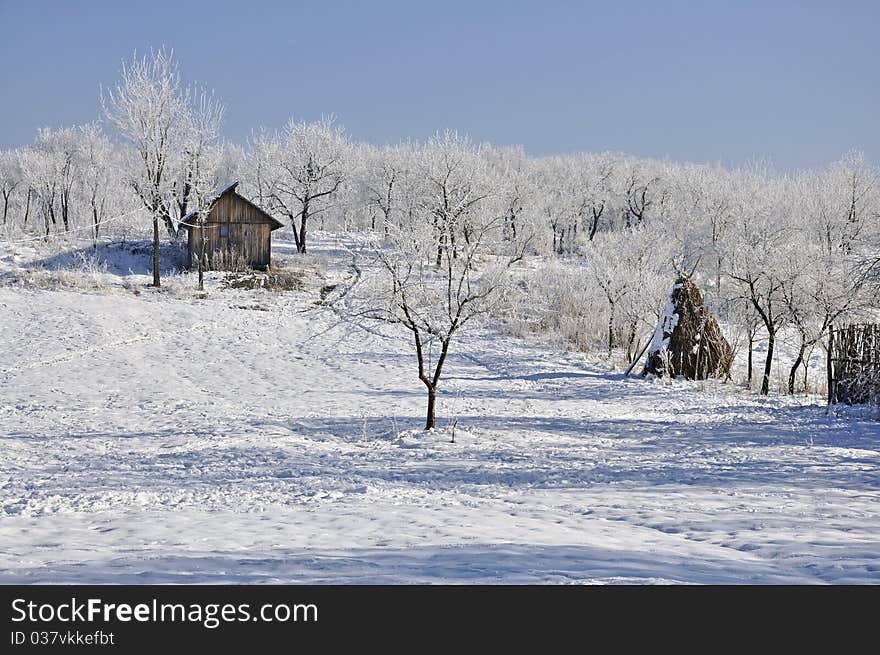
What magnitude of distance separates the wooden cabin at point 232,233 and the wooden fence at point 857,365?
28875mm

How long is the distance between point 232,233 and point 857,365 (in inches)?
1205

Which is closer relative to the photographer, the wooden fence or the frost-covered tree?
the wooden fence

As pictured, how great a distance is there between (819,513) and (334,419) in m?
8.20

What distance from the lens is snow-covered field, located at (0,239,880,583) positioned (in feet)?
17.9

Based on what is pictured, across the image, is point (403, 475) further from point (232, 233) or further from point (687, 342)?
point (232, 233)

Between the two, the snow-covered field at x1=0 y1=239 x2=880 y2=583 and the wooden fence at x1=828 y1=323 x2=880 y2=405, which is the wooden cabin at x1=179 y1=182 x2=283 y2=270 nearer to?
the snow-covered field at x1=0 y1=239 x2=880 y2=583

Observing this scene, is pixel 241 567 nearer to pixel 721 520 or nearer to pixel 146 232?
pixel 721 520

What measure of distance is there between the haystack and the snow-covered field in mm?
1358

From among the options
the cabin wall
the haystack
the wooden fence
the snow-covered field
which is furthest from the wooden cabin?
the wooden fence

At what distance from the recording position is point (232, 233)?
38000mm

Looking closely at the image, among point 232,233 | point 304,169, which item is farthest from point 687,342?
point 304,169

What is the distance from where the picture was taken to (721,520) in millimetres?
7047

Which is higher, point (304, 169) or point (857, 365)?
point (304, 169)
